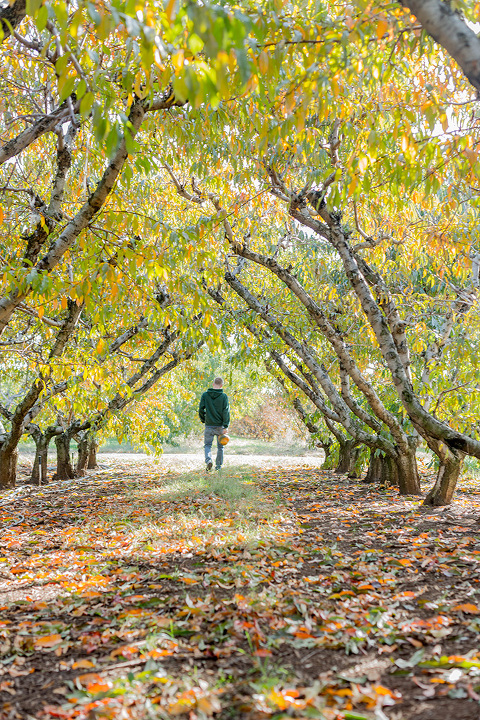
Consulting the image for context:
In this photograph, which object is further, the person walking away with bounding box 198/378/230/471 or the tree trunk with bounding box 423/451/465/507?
the person walking away with bounding box 198/378/230/471

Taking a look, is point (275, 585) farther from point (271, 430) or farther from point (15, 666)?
point (271, 430)

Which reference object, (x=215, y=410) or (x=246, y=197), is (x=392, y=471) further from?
(x=246, y=197)

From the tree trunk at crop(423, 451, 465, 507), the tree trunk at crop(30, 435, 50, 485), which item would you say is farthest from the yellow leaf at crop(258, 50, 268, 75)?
the tree trunk at crop(30, 435, 50, 485)

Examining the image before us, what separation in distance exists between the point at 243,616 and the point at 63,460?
7.90 metres

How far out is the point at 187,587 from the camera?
330 cm

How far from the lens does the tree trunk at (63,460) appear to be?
375 inches

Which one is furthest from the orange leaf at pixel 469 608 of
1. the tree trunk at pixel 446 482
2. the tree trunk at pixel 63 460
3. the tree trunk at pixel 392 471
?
the tree trunk at pixel 63 460

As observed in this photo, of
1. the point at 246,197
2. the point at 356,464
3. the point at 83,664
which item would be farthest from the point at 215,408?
the point at 83,664

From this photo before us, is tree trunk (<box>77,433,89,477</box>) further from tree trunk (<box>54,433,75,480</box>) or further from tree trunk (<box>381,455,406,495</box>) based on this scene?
tree trunk (<box>381,455,406,495</box>)

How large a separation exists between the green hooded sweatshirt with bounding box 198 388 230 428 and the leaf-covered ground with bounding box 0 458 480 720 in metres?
3.92

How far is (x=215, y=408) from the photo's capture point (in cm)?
962

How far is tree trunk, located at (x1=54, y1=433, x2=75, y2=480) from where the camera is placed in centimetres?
953

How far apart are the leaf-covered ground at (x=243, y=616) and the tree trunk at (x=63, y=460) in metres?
3.88

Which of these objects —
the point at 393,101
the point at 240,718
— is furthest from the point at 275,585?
the point at 393,101
